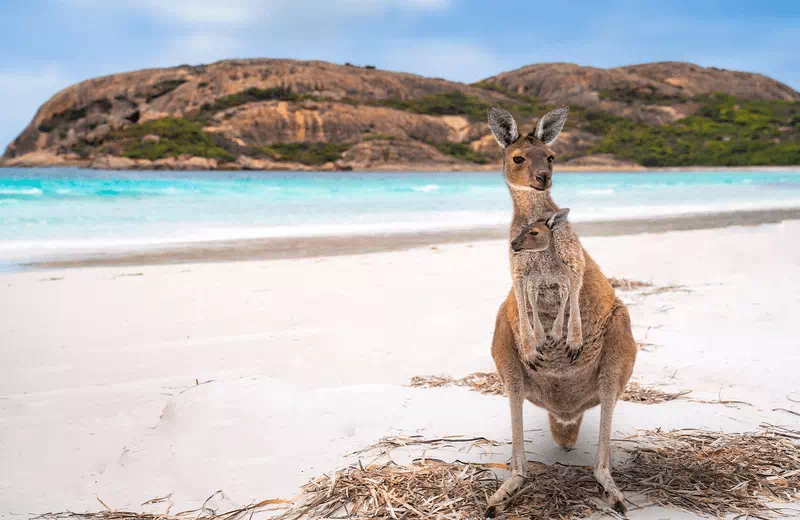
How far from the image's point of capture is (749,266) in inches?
316

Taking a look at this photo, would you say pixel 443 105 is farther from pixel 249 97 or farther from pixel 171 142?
pixel 171 142

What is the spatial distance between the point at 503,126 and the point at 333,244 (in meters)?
10.3

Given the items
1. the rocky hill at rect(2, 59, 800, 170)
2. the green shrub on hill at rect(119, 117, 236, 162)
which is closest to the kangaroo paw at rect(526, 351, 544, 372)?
the rocky hill at rect(2, 59, 800, 170)

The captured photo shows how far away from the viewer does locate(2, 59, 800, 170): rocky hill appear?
2334 inches

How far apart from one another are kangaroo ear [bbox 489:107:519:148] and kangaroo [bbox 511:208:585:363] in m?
0.31

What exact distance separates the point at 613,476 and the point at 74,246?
1199 centimetres

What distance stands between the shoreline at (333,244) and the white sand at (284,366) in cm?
154

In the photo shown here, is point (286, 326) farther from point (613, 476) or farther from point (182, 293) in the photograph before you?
point (613, 476)

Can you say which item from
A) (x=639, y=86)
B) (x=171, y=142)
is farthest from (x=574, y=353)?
(x=639, y=86)

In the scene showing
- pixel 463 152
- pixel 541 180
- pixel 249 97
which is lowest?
pixel 541 180

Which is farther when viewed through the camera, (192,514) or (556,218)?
(192,514)

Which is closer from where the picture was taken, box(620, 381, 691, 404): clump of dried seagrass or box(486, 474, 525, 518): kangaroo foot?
box(486, 474, 525, 518): kangaroo foot

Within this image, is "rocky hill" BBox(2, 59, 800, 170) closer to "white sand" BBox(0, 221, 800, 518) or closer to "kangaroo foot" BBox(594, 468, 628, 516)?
"white sand" BBox(0, 221, 800, 518)

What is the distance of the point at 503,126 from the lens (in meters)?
2.38
